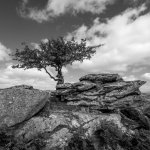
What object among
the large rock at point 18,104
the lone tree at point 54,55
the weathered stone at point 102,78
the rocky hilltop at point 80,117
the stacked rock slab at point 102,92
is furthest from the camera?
the lone tree at point 54,55

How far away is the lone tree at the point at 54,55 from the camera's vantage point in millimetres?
37250

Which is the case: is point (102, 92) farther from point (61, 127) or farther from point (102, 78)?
point (61, 127)

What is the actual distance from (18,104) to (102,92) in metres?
9.76

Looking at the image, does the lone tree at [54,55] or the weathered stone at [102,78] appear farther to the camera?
the lone tree at [54,55]

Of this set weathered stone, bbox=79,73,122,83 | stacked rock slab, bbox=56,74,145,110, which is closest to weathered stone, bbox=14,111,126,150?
stacked rock slab, bbox=56,74,145,110

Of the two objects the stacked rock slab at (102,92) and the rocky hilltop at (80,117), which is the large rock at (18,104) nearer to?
the rocky hilltop at (80,117)

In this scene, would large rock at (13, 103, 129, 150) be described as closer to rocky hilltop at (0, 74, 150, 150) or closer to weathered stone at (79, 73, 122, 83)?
rocky hilltop at (0, 74, 150, 150)

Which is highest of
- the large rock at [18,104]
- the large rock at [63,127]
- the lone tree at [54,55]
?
the lone tree at [54,55]

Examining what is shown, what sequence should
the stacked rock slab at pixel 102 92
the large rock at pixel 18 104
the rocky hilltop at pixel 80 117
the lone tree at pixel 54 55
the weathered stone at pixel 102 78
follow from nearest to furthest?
the rocky hilltop at pixel 80 117
the large rock at pixel 18 104
the stacked rock slab at pixel 102 92
the weathered stone at pixel 102 78
the lone tree at pixel 54 55

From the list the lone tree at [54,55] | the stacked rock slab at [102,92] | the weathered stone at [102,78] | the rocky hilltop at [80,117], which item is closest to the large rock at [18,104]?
the rocky hilltop at [80,117]

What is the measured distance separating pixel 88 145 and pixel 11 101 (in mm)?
8286

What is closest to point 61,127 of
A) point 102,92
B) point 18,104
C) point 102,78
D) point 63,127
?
point 63,127

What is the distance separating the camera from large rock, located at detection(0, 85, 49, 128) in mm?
15219

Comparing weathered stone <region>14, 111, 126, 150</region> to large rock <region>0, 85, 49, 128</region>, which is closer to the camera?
weathered stone <region>14, 111, 126, 150</region>
